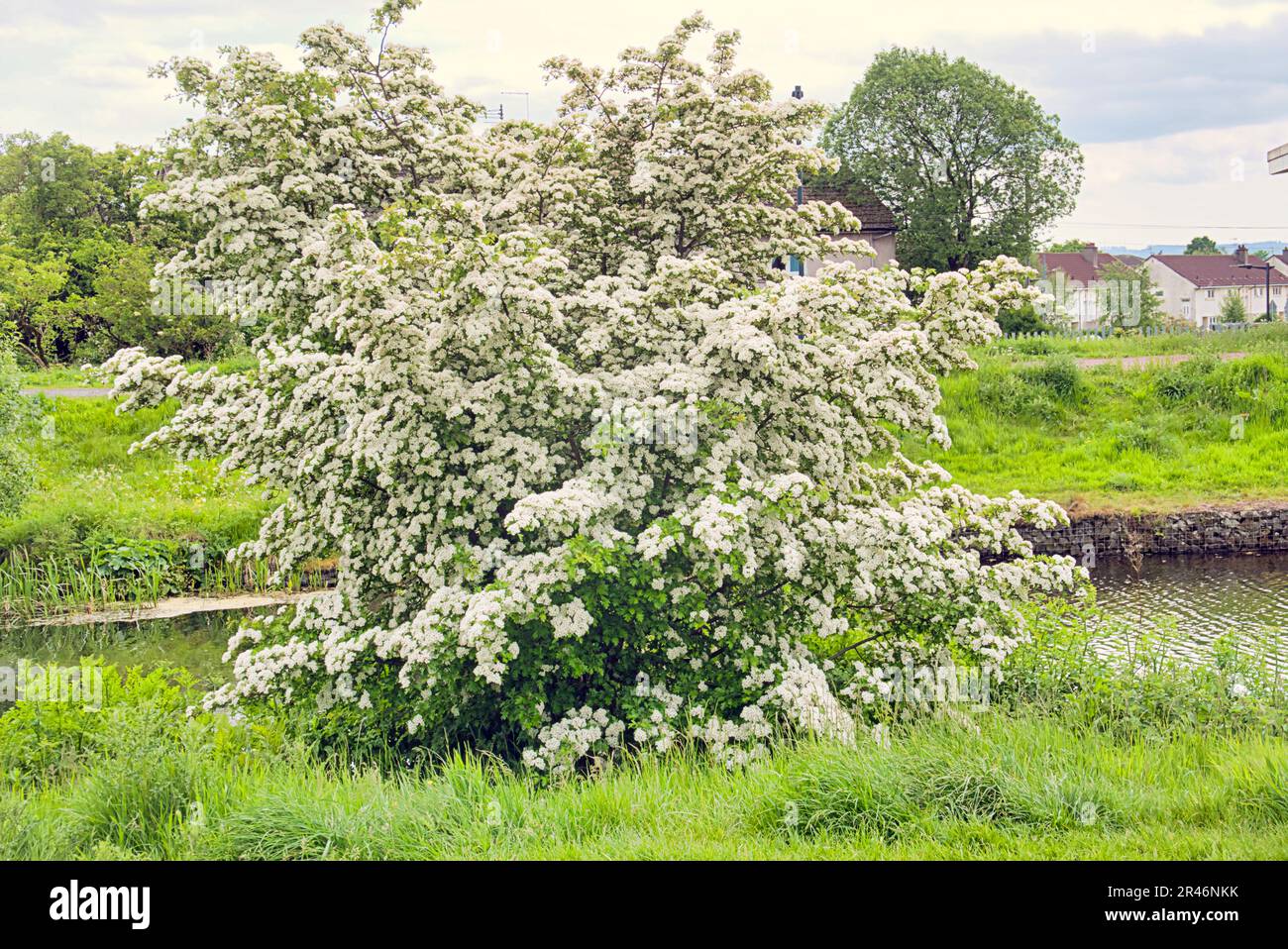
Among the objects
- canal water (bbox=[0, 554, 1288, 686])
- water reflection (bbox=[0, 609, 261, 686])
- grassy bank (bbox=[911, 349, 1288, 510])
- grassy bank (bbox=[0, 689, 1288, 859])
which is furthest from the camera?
grassy bank (bbox=[911, 349, 1288, 510])

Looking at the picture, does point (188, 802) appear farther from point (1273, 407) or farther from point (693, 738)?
point (1273, 407)

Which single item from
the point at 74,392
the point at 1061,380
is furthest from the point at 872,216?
the point at 74,392

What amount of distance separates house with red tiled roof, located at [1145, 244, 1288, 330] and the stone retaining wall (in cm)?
6037

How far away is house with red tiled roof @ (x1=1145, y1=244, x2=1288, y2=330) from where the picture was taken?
245 ft

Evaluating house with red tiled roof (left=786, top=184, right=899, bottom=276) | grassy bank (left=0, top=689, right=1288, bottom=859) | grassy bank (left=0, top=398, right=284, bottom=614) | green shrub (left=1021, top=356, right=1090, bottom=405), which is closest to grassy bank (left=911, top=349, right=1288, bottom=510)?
green shrub (left=1021, top=356, right=1090, bottom=405)

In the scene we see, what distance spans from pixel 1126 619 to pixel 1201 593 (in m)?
3.11

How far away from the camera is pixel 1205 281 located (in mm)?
74875

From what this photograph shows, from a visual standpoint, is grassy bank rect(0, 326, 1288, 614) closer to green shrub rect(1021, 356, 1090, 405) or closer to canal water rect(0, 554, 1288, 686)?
green shrub rect(1021, 356, 1090, 405)

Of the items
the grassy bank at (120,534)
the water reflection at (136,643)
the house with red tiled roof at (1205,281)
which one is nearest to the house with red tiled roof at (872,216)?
the grassy bank at (120,534)

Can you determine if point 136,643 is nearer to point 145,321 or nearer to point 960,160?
point 145,321

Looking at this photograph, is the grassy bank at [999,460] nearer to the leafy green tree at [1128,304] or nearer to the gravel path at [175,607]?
the gravel path at [175,607]

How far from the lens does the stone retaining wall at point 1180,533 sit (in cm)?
1877

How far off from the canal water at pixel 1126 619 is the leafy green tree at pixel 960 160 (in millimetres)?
27523
